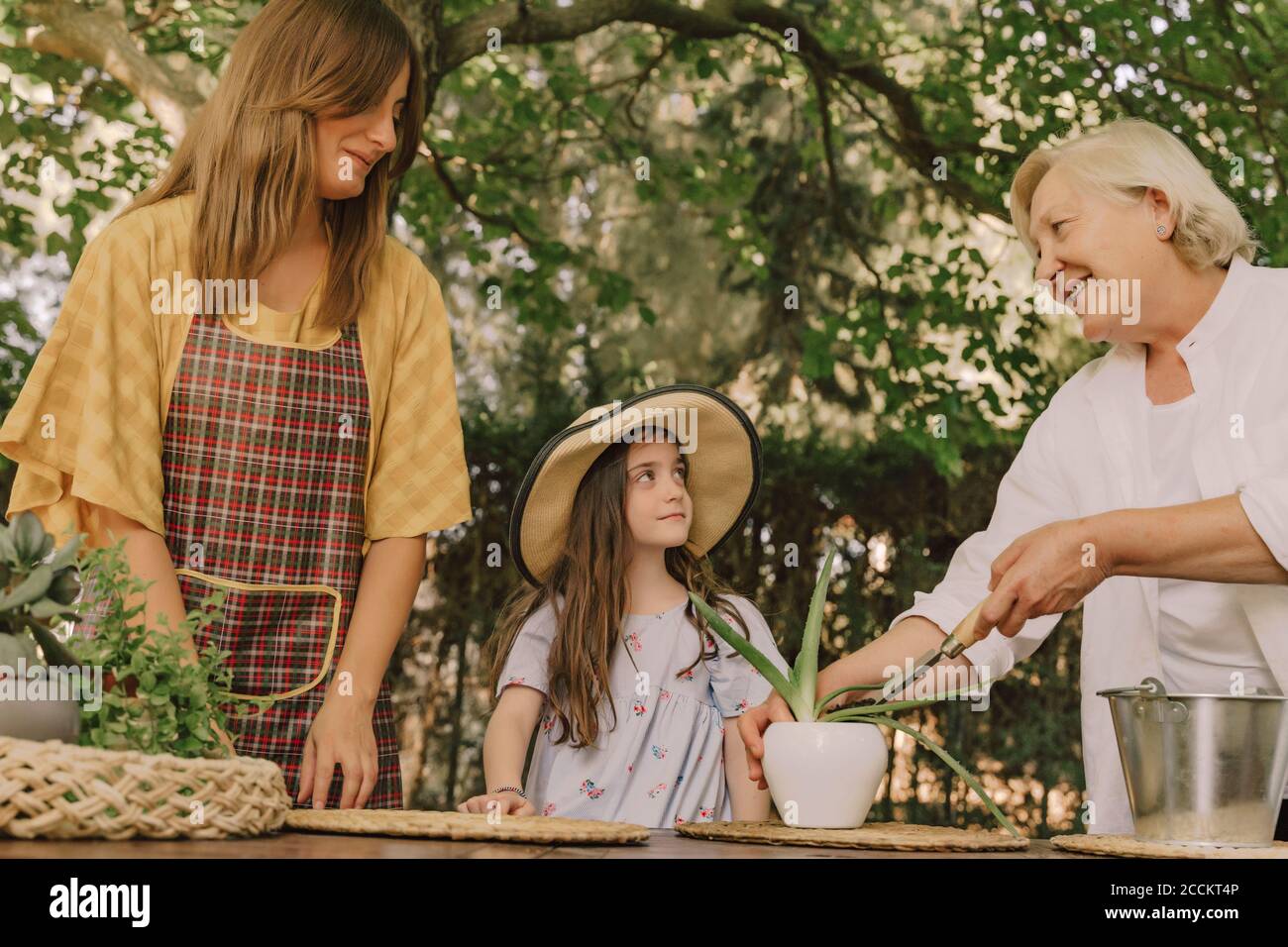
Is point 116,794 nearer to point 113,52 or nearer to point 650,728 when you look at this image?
point 650,728

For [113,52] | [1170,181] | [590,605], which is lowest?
[590,605]

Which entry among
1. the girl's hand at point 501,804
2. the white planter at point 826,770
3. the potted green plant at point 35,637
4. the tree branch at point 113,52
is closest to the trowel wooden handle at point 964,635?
the white planter at point 826,770

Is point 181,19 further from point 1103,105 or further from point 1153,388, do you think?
point 1153,388

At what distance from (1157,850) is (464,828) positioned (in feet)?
2.67

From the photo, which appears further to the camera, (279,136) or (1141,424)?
(1141,424)

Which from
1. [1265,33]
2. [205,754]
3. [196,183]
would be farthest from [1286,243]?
[205,754]

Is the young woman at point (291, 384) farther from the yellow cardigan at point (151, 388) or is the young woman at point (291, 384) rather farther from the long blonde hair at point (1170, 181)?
the long blonde hair at point (1170, 181)

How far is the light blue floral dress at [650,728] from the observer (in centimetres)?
314

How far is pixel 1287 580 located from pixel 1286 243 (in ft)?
14.0

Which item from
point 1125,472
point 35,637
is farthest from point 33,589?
point 1125,472

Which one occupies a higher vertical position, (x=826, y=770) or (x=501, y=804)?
(x=826, y=770)

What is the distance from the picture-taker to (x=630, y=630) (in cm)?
338

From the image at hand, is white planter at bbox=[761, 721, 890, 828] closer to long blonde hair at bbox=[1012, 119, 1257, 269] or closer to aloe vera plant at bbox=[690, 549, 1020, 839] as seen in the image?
aloe vera plant at bbox=[690, 549, 1020, 839]

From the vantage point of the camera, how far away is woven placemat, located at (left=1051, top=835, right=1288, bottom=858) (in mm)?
1537
